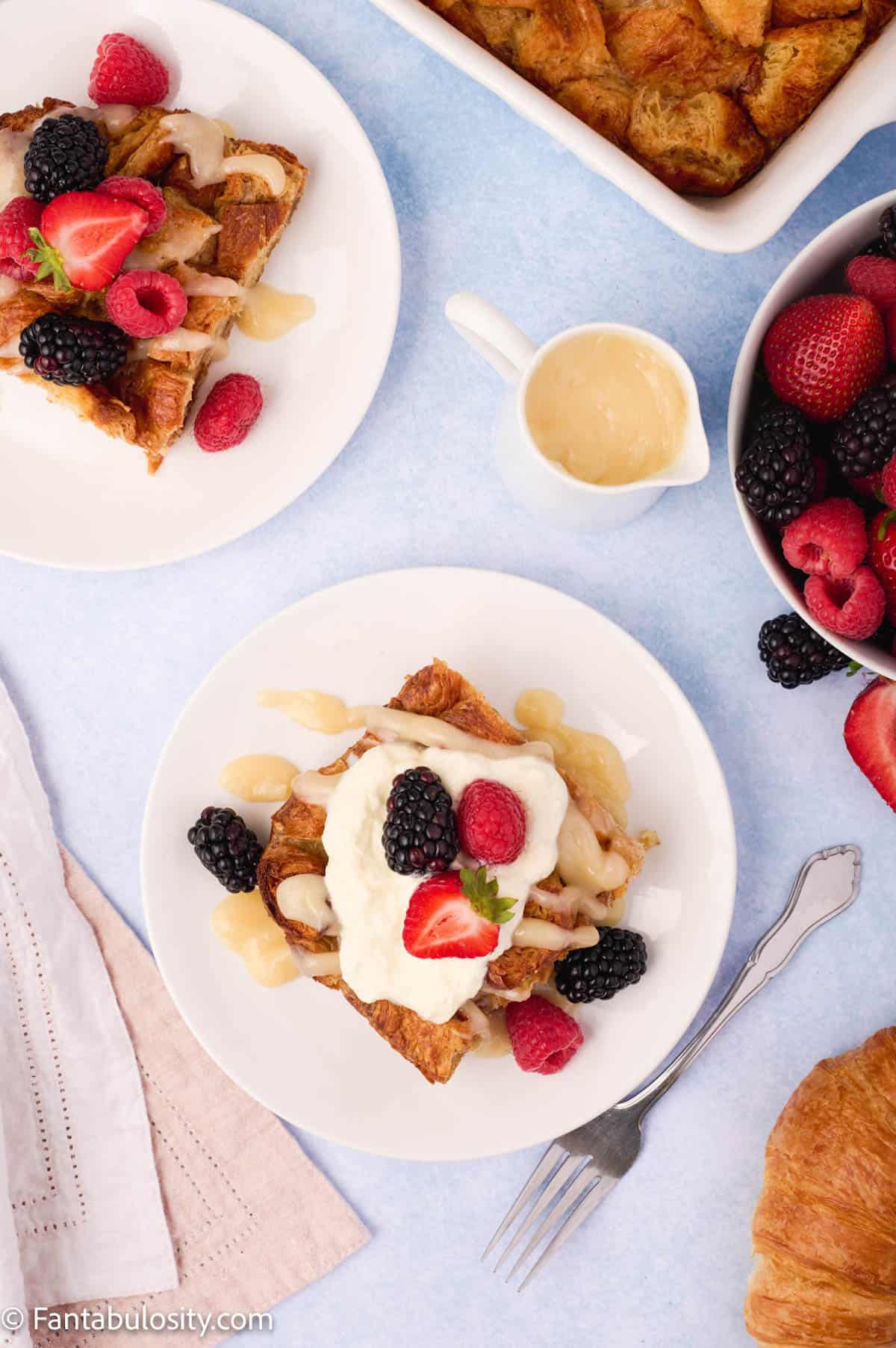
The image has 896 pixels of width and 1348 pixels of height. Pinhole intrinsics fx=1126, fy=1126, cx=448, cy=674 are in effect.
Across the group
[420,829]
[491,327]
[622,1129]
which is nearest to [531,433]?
[491,327]

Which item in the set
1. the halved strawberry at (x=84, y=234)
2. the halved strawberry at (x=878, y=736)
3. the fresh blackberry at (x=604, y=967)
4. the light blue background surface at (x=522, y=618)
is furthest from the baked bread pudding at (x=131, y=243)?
the halved strawberry at (x=878, y=736)

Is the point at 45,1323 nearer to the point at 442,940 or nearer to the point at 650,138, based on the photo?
the point at 442,940

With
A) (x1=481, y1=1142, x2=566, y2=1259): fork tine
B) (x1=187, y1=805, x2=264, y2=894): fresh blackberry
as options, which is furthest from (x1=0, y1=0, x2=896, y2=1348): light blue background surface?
(x1=187, y1=805, x2=264, y2=894): fresh blackberry

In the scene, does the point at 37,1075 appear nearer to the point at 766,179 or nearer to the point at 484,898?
the point at 484,898

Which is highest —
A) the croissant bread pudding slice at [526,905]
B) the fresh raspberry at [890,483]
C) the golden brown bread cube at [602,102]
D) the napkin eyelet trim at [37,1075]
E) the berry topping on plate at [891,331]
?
the berry topping on plate at [891,331]

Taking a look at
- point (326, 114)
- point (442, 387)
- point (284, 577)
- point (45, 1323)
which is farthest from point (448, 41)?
point (45, 1323)

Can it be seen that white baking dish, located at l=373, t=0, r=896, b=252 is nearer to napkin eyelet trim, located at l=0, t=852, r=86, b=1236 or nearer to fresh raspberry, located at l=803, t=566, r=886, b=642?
fresh raspberry, located at l=803, t=566, r=886, b=642

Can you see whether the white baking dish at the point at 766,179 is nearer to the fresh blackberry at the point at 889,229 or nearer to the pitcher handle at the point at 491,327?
the fresh blackberry at the point at 889,229
